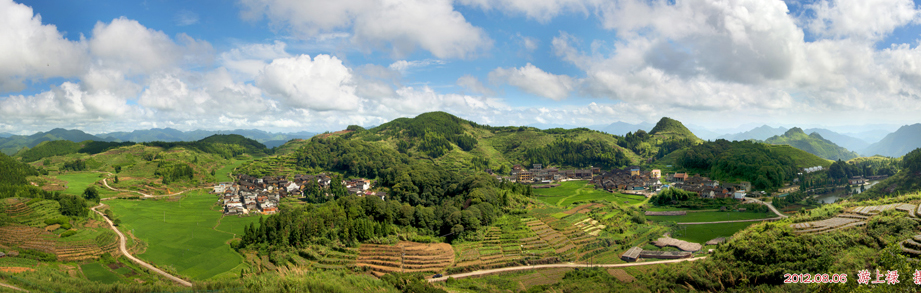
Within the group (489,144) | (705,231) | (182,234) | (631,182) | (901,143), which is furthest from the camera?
(901,143)

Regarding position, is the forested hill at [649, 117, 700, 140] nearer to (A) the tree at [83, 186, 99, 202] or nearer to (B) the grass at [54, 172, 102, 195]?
(A) the tree at [83, 186, 99, 202]

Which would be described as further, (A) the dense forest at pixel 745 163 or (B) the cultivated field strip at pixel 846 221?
(A) the dense forest at pixel 745 163

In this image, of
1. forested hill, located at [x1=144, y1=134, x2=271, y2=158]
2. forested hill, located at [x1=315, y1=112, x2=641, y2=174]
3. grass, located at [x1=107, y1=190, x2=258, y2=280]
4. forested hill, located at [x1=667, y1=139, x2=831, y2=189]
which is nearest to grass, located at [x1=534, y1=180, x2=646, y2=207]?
forested hill, located at [x1=667, y1=139, x2=831, y2=189]

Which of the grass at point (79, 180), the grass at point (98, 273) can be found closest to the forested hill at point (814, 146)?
the grass at point (98, 273)

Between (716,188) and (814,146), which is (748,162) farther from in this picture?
(814,146)

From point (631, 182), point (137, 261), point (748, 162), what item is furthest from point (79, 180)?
point (748, 162)

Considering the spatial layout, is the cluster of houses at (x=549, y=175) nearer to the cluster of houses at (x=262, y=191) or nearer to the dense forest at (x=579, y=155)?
the dense forest at (x=579, y=155)
